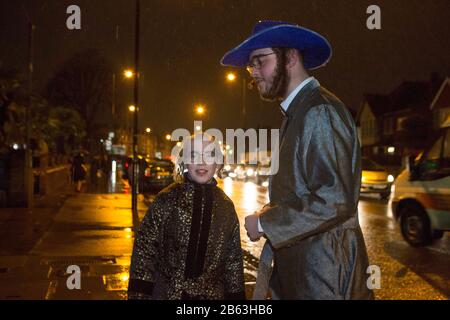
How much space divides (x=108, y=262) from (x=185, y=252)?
19.5 feet

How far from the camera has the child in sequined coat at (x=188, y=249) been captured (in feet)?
9.89

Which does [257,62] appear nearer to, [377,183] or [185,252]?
[185,252]

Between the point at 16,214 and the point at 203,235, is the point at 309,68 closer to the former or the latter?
the point at 203,235

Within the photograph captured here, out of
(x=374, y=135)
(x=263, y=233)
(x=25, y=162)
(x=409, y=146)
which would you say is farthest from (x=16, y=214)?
(x=374, y=135)

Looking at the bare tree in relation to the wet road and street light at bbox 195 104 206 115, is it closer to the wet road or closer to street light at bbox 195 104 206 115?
street light at bbox 195 104 206 115

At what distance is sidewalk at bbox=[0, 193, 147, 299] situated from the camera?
6742 millimetres

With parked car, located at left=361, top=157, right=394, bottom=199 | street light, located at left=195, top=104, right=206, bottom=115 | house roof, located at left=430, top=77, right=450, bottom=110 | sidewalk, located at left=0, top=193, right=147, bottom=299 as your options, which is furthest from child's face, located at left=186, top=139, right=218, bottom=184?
house roof, located at left=430, top=77, right=450, bottom=110

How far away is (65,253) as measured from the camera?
30.8 feet

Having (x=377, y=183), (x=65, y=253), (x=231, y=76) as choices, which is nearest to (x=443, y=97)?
(x=231, y=76)

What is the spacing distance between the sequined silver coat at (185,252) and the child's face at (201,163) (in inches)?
3.7

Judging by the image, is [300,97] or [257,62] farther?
[257,62]
